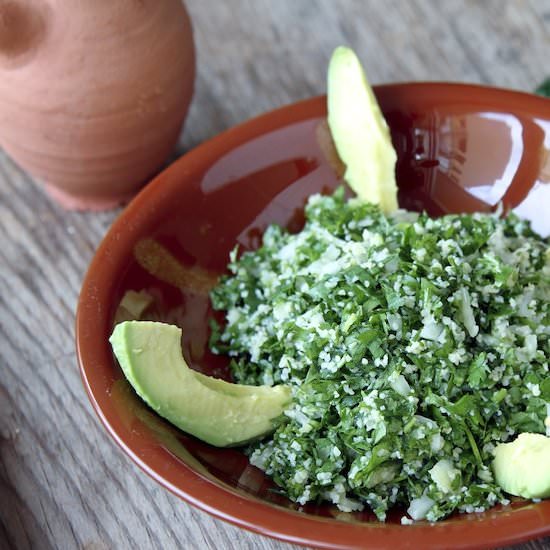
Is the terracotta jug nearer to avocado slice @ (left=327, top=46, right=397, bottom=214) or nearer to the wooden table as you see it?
the wooden table

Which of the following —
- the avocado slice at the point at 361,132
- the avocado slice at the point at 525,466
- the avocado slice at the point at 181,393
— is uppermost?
the avocado slice at the point at 361,132

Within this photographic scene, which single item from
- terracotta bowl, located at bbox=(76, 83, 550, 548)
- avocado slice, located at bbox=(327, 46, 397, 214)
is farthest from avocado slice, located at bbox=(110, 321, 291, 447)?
avocado slice, located at bbox=(327, 46, 397, 214)

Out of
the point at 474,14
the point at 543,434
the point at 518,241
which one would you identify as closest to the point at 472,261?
the point at 518,241

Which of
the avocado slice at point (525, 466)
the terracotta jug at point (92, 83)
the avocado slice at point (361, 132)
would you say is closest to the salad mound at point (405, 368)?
the avocado slice at point (525, 466)

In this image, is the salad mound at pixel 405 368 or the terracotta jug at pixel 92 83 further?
the terracotta jug at pixel 92 83

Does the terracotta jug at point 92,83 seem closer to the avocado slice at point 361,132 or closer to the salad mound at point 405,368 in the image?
the avocado slice at point 361,132

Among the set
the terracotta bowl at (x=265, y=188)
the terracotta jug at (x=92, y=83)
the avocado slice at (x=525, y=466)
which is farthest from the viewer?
the terracotta jug at (x=92, y=83)
